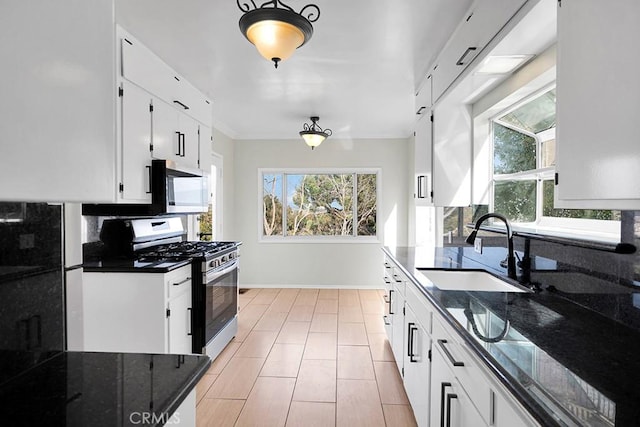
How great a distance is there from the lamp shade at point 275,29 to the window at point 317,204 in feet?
13.1

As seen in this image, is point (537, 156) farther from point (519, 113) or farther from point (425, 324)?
point (425, 324)

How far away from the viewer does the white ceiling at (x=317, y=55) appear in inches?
82.2

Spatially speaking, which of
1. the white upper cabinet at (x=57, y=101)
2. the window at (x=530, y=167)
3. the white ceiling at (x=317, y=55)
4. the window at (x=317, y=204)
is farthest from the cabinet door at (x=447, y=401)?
the window at (x=317, y=204)

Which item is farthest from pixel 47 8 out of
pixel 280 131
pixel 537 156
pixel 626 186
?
pixel 280 131

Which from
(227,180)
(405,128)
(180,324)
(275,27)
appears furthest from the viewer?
(227,180)

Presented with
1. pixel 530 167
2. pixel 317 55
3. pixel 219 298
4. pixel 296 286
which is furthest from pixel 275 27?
pixel 296 286

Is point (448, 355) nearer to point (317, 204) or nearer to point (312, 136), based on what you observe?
point (312, 136)

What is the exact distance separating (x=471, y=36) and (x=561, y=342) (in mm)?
1684

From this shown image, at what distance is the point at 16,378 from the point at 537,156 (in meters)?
2.78

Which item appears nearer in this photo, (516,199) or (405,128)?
(516,199)

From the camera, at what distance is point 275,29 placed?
68.8 inches

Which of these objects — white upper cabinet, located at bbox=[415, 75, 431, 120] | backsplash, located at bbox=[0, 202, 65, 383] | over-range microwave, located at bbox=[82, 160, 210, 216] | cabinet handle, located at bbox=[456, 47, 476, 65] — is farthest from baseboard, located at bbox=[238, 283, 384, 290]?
backsplash, located at bbox=[0, 202, 65, 383]

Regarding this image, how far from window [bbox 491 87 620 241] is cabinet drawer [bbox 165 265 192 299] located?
8.22 ft

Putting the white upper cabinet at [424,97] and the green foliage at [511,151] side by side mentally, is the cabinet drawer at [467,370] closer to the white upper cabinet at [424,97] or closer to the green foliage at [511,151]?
the green foliage at [511,151]
